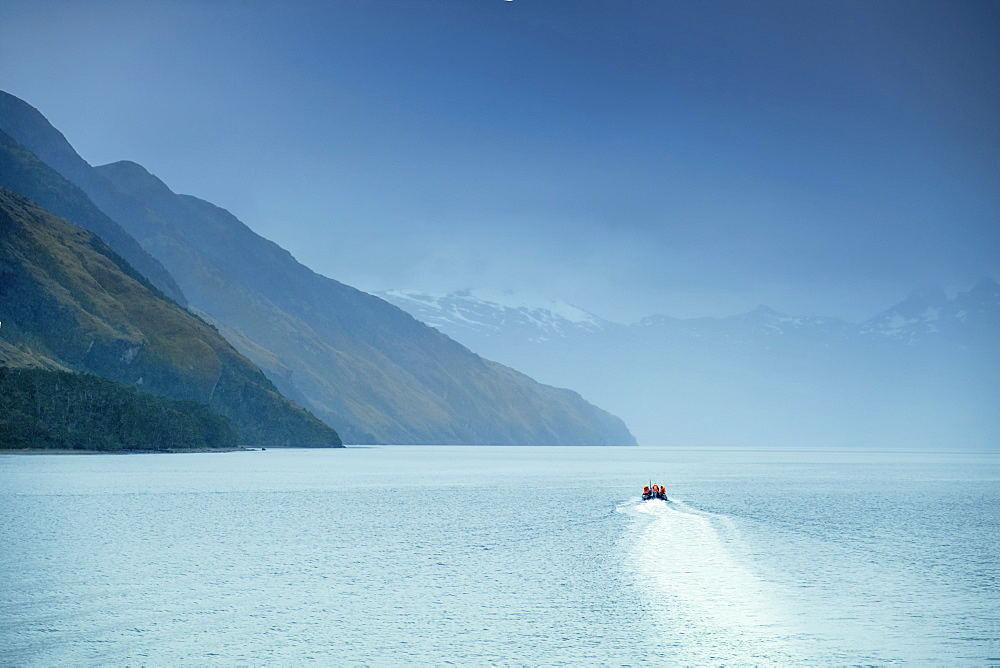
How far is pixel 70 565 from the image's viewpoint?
45.8 m

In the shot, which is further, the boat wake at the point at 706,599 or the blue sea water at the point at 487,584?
the boat wake at the point at 706,599

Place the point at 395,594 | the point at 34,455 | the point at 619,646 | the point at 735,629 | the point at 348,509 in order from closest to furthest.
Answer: the point at 619,646
the point at 735,629
the point at 395,594
the point at 348,509
the point at 34,455

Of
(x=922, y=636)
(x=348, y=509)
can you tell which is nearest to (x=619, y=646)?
(x=922, y=636)

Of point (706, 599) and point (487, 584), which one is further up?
point (706, 599)

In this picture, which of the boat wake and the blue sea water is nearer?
the blue sea water

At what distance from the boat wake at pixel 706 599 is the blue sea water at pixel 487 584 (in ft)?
0.53

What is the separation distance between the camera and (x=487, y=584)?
142 ft

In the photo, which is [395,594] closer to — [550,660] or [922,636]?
[550,660]

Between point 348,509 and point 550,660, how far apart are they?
59.4 m

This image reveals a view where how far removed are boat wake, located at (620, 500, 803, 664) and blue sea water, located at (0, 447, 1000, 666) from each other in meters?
0.16

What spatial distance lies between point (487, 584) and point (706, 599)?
10.1 metres

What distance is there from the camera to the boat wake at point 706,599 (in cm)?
3055

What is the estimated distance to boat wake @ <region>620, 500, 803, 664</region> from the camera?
30.5 meters

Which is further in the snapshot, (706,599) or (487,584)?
(487,584)
